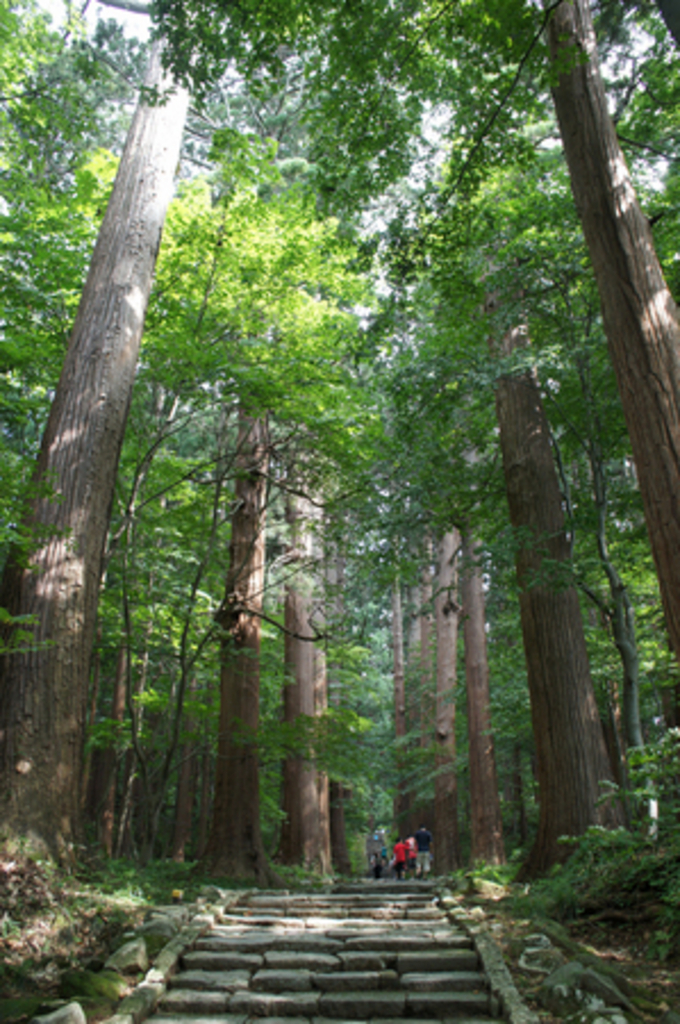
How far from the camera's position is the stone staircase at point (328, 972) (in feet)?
13.6

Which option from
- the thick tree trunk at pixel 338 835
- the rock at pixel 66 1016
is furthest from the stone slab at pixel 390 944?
the thick tree trunk at pixel 338 835

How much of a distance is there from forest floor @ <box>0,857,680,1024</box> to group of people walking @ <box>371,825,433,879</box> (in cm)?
995

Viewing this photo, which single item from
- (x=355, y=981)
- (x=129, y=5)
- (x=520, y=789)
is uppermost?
(x=129, y=5)

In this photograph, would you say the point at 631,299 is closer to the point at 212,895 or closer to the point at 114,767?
the point at 212,895

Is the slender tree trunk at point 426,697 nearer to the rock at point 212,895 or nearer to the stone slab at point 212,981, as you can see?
the rock at point 212,895

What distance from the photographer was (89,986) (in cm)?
391

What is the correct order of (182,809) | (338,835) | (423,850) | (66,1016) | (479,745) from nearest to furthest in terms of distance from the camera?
(66,1016), (479,745), (423,850), (182,809), (338,835)

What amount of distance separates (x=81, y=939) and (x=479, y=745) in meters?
9.36

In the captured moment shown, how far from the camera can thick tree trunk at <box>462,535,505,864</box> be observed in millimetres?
12227

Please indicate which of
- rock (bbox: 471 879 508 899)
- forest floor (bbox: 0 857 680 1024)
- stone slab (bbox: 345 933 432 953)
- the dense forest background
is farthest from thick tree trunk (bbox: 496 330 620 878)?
stone slab (bbox: 345 933 432 953)

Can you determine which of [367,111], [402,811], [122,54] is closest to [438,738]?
[402,811]

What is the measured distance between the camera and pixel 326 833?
1462 cm

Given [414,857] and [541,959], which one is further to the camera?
[414,857]

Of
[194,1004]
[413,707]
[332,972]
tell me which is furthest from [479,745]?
[413,707]
